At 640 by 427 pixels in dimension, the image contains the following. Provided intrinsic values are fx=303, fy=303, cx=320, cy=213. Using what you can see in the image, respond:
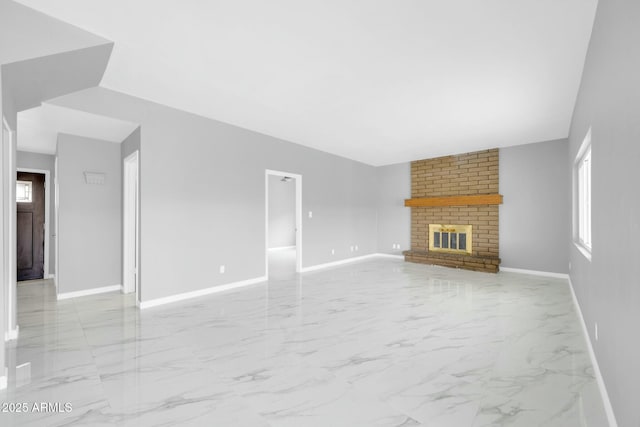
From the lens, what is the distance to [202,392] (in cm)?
202

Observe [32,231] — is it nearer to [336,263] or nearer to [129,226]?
[129,226]

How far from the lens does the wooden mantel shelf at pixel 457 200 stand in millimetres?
6340

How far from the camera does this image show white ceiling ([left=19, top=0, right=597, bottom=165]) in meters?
2.20

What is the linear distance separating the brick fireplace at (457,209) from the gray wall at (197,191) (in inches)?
119

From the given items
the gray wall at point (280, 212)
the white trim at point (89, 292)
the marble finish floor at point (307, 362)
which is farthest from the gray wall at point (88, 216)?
the gray wall at point (280, 212)

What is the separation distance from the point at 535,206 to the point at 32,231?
32.2ft

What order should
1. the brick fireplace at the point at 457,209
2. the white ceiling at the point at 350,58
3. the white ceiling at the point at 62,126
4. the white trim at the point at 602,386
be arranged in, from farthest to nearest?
the brick fireplace at the point at 457,209 → the white ceiling at the point at 62,126 → the white ceiling at the point at 350,58 → the white trim at the point at 602,386

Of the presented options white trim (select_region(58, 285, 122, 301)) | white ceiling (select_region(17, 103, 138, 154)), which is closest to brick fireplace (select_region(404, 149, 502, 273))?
white trim (select_region(58, 285, 122, 301))

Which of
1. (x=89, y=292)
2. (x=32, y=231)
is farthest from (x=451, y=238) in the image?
(x=32, y=231)

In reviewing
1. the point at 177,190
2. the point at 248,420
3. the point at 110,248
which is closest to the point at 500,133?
the point at 177,190

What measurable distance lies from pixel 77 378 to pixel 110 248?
303 cm

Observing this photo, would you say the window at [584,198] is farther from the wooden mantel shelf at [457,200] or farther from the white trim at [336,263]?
the white trim at [336,263]

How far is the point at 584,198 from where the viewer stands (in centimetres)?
391

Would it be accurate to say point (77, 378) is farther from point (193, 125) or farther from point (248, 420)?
point (193, 125)
